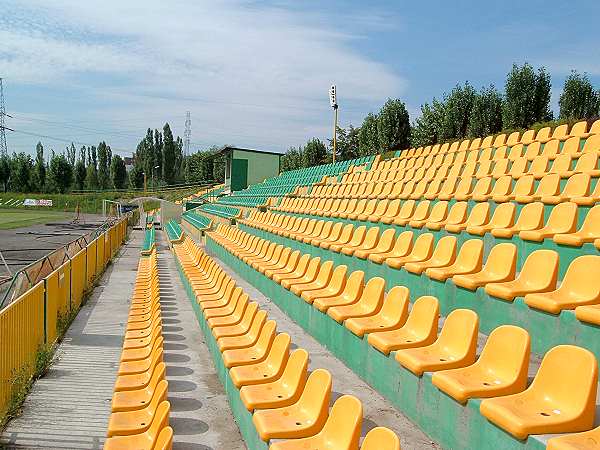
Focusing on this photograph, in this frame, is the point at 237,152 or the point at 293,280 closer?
the point at 293,280

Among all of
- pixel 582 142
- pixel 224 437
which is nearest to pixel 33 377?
pixel 224 437

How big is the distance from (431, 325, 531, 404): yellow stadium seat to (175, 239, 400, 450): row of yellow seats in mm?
463

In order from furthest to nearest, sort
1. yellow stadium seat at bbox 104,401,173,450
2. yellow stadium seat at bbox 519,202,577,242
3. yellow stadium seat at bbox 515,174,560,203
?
yellow stadium seat at bbox 515,174,560,203, yellow stadium seat at bbox 519,202,577,242, yellow stadium seat at bbox 104,401,173,450

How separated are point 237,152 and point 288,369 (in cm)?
2681

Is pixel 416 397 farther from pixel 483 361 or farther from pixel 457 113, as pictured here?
pixel 457 113

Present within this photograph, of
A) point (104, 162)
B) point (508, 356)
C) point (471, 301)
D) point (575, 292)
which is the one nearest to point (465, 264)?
point (471, 301)

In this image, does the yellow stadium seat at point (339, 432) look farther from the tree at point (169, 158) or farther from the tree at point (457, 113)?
the tree at point (169, 158)

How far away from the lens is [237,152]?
29.3 metres

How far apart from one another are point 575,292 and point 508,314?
0.41m

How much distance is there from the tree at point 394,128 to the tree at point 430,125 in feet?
9.10

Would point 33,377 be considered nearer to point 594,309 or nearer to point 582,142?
point 594,309

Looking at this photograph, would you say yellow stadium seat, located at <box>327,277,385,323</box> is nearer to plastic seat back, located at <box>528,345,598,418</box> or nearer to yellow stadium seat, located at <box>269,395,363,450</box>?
yellow stadium seat, located at <box>269,395,363,450</box>

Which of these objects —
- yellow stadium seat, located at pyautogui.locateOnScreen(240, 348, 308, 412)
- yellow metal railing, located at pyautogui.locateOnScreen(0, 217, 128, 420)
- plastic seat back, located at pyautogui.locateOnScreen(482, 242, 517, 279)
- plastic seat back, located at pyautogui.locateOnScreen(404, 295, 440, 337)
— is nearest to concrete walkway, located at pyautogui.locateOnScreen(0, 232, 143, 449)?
yellow metal railing, located at pyautogui.locateOnScreen(0, 217, 128, 420)

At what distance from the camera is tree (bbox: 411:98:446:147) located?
19938mm
